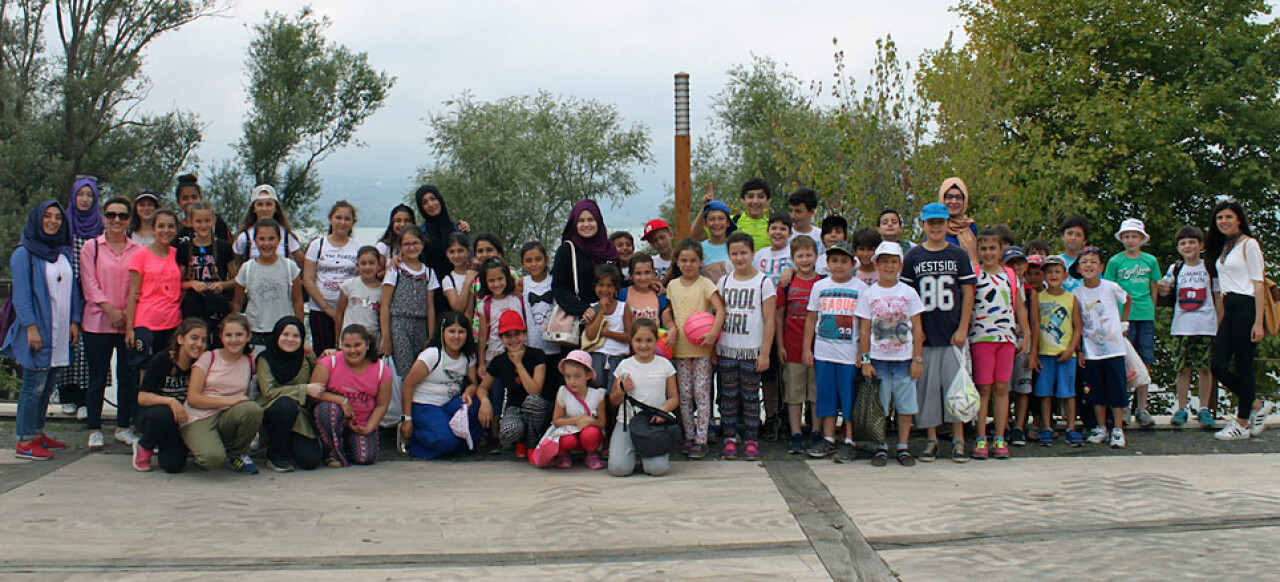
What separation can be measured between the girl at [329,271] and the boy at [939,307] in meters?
3.88

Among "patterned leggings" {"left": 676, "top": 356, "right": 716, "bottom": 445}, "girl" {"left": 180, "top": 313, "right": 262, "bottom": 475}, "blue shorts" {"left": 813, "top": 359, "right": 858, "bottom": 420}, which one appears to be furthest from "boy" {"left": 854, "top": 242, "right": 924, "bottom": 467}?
"girl" {"left": 180, "top": 313, "right": 262, "bottom": 475}

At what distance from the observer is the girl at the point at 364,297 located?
645 cm

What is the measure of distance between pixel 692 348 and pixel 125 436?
3.84 m

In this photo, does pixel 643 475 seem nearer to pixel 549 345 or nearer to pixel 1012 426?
pixel 549 345

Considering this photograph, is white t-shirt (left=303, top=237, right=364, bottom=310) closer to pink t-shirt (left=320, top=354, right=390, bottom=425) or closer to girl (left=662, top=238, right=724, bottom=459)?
pink t-shirt (left=320, top=354, right=390, bottom=425)

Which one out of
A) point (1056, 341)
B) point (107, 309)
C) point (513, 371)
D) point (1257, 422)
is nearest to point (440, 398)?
point (513, 371)

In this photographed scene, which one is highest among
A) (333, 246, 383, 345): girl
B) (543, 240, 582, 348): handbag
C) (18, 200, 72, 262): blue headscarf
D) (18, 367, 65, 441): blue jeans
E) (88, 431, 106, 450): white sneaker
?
(18, 200, 72, 262): blue headscarf

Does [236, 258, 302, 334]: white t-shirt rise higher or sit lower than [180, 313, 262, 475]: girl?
higher

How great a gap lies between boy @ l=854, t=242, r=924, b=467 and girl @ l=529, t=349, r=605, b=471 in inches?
68.9

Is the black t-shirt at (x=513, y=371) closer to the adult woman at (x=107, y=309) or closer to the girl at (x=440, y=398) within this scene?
the girl at (x=440, y=398)

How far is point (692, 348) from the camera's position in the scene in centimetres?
621

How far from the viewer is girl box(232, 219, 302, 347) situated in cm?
635

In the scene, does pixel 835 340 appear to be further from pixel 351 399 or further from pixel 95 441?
pixel 95 441

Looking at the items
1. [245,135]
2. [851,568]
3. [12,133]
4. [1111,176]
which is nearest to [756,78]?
[1111,176]
